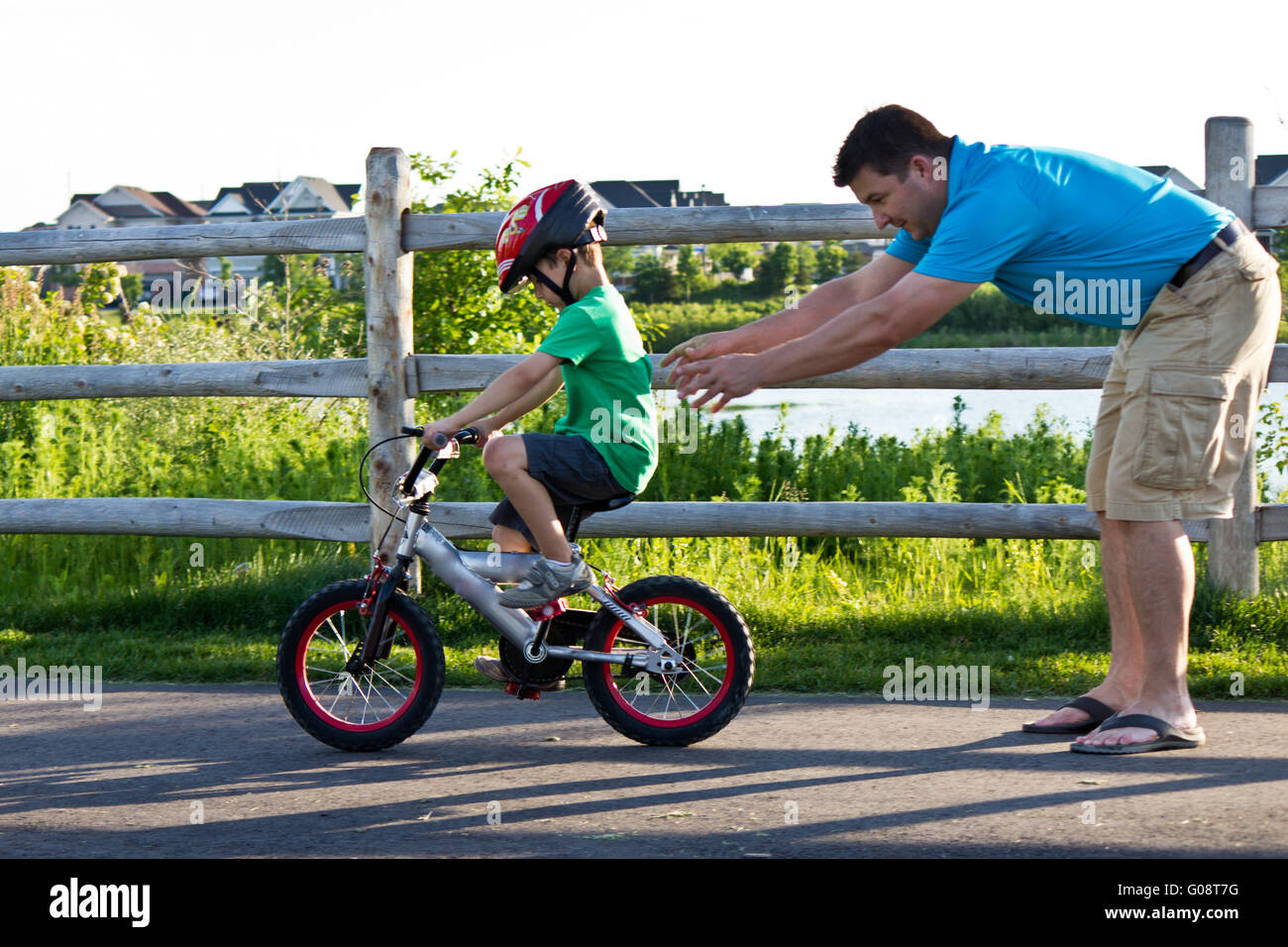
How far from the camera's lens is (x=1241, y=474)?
570cm

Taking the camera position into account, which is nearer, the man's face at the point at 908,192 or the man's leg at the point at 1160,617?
the man's face at the point at 908,192

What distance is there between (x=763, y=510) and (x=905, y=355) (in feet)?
2.91

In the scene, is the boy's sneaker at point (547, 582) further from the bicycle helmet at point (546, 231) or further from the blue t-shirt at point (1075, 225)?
the blue t-shirt at point (1075, 225)

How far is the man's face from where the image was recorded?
4.02m

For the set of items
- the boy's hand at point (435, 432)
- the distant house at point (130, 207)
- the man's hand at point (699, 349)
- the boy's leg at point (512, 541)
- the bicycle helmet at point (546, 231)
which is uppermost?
the distant house at point (130, 207)

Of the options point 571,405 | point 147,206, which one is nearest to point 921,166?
point 571,405

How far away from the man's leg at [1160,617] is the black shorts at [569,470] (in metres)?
1.62

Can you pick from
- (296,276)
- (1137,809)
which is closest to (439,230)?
(1137,809)

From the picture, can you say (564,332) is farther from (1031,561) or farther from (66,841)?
(1031,561)

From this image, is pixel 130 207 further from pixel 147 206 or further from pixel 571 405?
pixel 571 405

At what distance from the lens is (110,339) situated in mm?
11117

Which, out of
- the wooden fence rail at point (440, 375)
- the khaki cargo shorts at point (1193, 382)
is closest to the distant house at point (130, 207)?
the wooden fence rail at point (440, 375)

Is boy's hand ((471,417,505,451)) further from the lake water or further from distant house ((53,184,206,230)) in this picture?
distant house ((53,184,206,230))

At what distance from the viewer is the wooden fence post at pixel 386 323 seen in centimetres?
617
